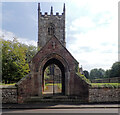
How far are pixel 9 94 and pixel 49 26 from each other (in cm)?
3533

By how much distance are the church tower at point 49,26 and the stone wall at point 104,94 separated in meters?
31.7

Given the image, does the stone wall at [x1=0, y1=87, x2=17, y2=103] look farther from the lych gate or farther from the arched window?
the arched window

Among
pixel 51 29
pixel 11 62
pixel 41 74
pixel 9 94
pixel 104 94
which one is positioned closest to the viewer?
pixel 9 94

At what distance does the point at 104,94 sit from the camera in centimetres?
1085

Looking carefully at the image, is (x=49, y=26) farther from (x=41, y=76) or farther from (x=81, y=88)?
(x=81, y=88)

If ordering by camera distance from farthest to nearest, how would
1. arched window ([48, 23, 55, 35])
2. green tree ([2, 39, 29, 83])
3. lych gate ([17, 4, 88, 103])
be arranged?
1. arched window ([48, 23, 55, 35])
2. green tree ([2, 39, 29, 83])
3. lych gate ([17, 4, 88, 103])

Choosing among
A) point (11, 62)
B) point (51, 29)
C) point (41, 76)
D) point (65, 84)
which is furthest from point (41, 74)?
point (51, 29)

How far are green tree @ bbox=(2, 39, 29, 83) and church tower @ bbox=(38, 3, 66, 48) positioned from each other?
25987 mm

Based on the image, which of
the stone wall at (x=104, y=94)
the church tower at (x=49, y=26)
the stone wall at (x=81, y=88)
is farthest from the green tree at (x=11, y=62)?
the church tower at (x=49, y=26)

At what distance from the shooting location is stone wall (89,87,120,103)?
10.7 m

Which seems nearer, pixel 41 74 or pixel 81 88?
pixel 81 88

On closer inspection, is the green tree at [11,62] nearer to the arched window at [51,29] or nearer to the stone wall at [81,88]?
the stone wall at [81,88]

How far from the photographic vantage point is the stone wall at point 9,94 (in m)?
10.4

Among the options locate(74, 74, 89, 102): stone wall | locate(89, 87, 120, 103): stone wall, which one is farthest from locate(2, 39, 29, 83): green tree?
locate(89, 87, 120, 103): stone wall
